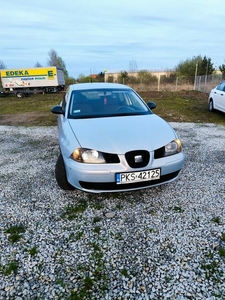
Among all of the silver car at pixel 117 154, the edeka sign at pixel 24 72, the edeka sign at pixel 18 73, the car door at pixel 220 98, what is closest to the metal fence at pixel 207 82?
the car door at pixel 220 98

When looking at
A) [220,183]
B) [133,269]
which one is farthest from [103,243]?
[220,183]

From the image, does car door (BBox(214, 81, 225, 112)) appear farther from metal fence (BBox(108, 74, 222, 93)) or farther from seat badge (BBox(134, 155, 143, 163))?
metal fence (BBox(108, 74, 222, 93))

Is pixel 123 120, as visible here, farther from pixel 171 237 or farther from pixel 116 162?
pixel 171 237

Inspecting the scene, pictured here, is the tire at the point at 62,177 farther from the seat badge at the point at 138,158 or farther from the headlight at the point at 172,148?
the headlight at the point at 172,148

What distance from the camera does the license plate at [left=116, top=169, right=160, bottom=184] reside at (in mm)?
2623

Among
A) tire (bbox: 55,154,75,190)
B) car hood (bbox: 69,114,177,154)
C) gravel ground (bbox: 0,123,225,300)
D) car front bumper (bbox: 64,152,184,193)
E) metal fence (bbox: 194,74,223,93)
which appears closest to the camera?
gravel ground (bbox: 0,123,225,300)

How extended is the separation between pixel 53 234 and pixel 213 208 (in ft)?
6.55

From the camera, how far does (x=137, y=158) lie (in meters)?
2.64

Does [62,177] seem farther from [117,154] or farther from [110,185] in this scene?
[117,154]

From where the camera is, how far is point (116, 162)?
8.64 ft

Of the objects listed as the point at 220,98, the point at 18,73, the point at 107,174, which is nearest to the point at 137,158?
the point at 107,174

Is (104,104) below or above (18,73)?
below

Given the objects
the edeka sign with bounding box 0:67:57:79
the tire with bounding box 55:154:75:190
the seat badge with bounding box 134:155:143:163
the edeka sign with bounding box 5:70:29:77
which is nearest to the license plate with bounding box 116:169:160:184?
the seat badge with bounding box 134:155:143:163

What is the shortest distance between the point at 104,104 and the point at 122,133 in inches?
46.6
